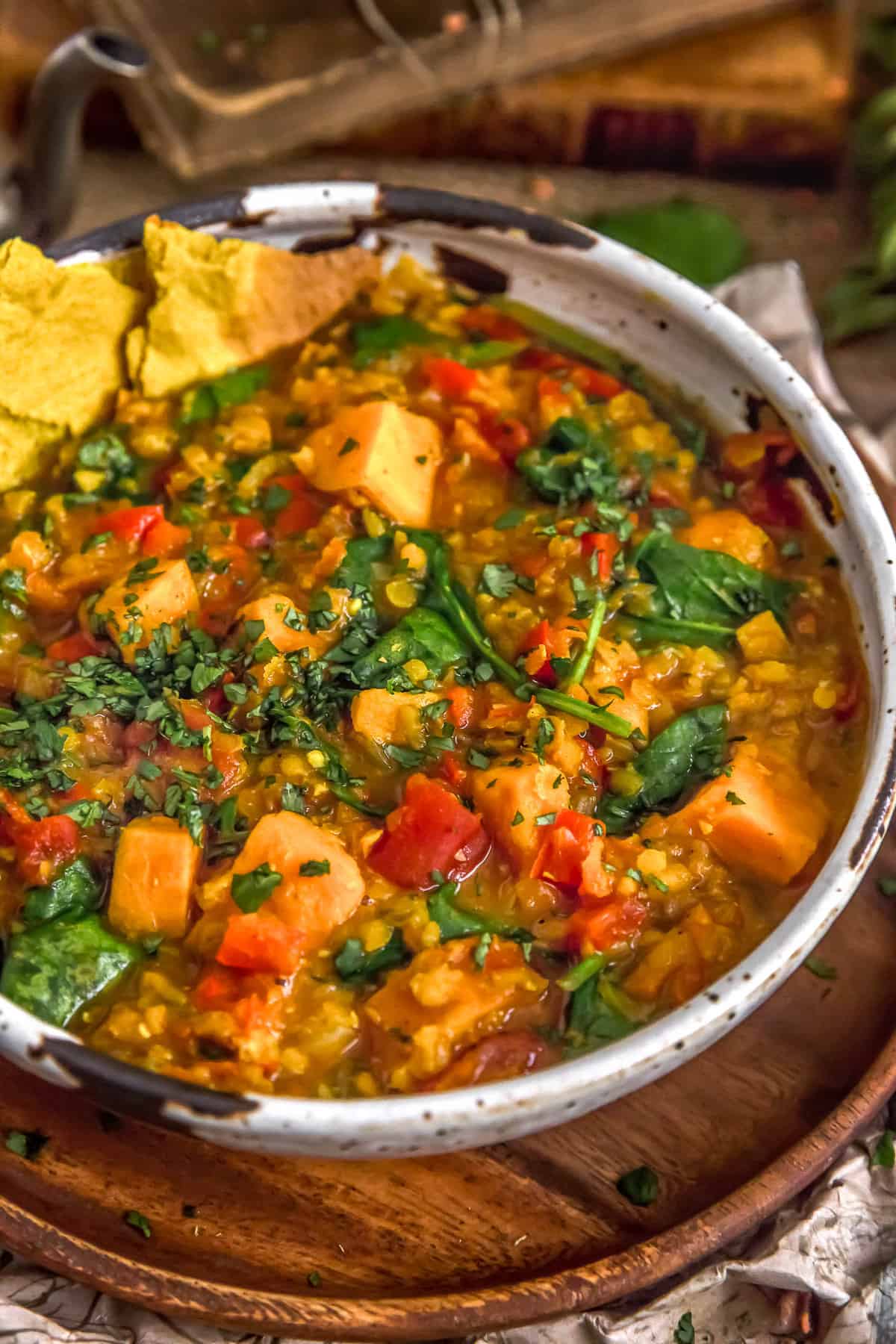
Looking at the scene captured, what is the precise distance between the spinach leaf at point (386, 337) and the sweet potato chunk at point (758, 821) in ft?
6.34

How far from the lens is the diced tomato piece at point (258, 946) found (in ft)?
11.3

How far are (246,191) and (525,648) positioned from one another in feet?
5.88

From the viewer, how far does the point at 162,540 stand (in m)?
4.27

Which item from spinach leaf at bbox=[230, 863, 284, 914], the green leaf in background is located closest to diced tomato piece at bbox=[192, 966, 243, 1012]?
spinach leaf at bbox=[230, 863, 284, 914]

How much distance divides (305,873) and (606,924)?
Result: 78cm

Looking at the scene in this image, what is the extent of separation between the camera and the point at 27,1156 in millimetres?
3514

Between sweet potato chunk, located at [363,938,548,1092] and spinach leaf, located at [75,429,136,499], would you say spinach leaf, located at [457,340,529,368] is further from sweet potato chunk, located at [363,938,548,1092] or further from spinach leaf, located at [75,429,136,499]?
sweet potato chunk, located at [363,938,548,1092]

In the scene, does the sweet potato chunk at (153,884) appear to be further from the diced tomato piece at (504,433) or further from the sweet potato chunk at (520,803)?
the diced tomato piece at (504,433)

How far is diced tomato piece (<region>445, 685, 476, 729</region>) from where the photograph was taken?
3938 mm

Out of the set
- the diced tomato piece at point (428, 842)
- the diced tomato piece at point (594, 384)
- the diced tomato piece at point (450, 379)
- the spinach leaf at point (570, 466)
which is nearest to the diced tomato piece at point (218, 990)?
the diced tomato piece at point (428, 842)

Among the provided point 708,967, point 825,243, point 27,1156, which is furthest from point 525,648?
point 825,243

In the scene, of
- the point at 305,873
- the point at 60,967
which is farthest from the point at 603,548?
the point at 60,967

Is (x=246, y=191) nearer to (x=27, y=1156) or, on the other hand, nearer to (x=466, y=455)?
(x=466, y=455)

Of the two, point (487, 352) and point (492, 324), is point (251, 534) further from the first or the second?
point (492, 324)
